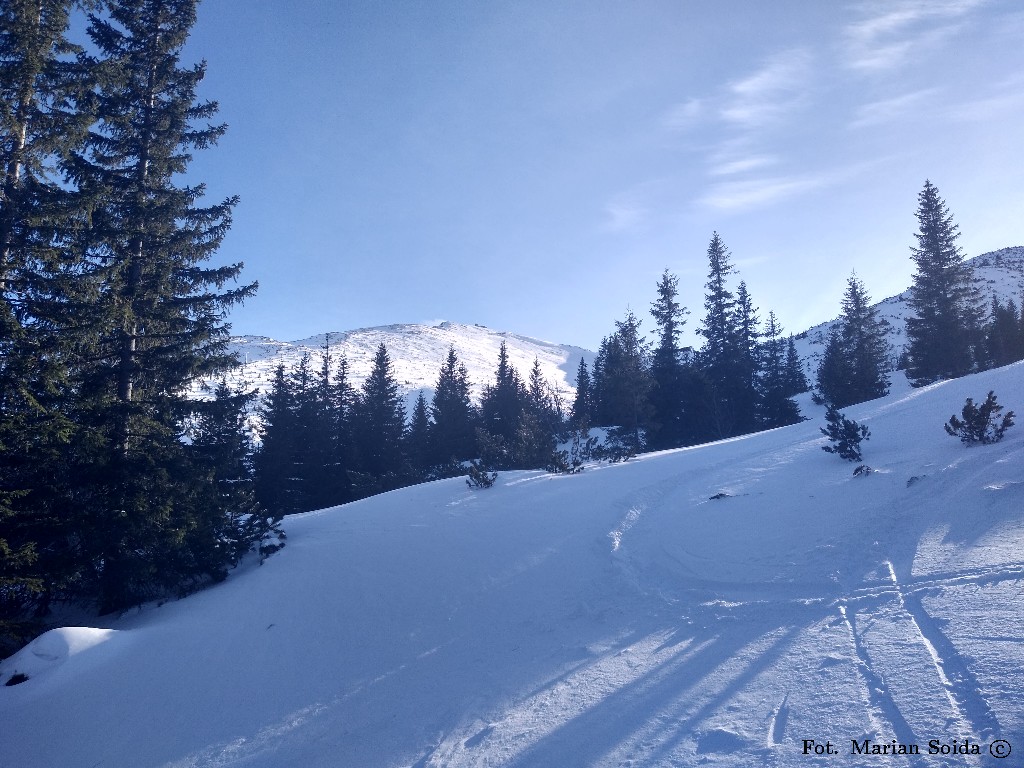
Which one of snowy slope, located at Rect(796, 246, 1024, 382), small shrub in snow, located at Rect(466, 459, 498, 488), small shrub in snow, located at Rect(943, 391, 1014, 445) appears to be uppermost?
snowy slope, located at Rect(796, 246, 1024, 382)

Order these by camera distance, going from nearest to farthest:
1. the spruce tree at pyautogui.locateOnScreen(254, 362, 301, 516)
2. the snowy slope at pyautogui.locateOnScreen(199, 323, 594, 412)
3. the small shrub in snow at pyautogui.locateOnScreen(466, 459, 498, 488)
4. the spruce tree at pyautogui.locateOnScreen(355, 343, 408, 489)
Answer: the small shrub in snow at pyautogui.locateOnScreen(466, 459, 498, 488), the spruce tree at pyautogui.locateOnScreen(254, 362, 301, 516), the spruce tree at pyautogui.locateOnScreen(355, 343, 408, 489), the snowy slope at pyautogui.locateOnScreen(199, 323, 594, 412)

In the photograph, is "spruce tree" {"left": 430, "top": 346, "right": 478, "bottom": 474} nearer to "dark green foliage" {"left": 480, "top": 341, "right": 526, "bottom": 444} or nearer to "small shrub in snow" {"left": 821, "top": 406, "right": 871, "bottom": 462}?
"dark green foliage" {"left": 480, "top": 341, "right": 526, "bottom": 444}

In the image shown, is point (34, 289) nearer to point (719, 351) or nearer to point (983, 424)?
point (983, 424)

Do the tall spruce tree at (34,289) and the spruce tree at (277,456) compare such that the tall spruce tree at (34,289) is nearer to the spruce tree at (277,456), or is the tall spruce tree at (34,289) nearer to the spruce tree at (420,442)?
the spruce tree at (277,456)

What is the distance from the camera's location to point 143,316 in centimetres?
1178

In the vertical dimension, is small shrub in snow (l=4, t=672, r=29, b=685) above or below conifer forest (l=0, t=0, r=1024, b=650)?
below

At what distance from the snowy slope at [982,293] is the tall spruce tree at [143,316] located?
3965 inches

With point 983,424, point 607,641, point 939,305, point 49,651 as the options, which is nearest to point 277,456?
point 49,651

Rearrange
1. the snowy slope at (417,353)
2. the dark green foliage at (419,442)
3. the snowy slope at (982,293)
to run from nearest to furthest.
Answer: the dark green foliage at (419,442) → the snowy slope at (417,353) → the snowy slope at (982,293)

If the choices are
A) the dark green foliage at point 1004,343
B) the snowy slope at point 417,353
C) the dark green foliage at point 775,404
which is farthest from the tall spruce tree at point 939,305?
the snowy slope at point 417,353

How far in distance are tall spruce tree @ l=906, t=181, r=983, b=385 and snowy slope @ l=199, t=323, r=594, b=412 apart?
5910cm

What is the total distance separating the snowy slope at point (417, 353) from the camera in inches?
3848

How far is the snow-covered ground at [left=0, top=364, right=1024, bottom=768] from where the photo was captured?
406 centimetres

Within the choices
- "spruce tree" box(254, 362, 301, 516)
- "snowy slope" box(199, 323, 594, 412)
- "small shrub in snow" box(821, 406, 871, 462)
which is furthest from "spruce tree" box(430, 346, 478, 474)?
"snowy slope" box(199, 323, 594, 412)
